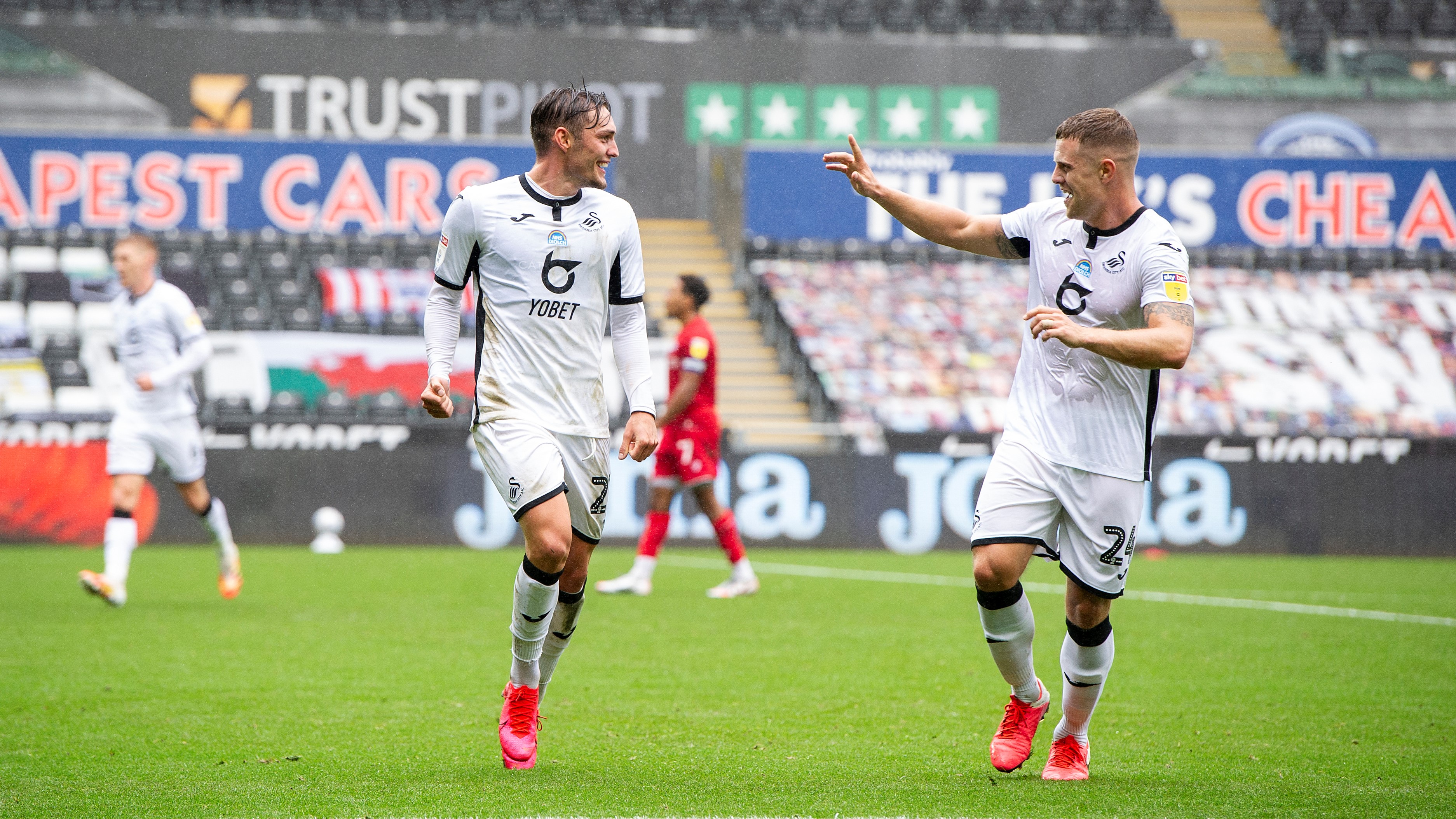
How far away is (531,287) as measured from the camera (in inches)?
198

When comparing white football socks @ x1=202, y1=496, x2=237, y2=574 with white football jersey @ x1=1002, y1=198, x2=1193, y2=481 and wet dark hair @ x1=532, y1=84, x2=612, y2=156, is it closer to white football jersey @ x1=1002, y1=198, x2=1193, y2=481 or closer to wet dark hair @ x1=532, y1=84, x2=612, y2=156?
wet dark hair @ x1=532, y1=84, x2=612, y2=156

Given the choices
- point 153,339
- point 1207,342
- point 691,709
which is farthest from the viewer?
point 1207,342

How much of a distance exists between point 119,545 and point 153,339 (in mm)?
1381

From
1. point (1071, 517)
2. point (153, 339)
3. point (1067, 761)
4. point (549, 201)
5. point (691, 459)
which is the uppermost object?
point (549, 201)

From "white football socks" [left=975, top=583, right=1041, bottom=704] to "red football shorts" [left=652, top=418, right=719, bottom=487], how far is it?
19.8 ft

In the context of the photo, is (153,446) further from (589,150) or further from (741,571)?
(589,150)

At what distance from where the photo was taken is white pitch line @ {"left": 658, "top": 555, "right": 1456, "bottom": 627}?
10227 mm

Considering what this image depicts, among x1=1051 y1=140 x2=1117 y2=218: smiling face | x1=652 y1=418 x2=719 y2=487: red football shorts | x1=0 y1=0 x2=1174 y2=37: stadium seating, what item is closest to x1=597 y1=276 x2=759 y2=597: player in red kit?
x1=652 y1=418 x2=719 y2=487: red football shorts

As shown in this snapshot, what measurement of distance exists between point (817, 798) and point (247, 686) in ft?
10.6

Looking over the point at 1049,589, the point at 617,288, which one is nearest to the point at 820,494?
the point at 1049,589

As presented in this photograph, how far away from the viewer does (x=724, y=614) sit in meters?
9.83

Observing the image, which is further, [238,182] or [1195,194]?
[1195,194]

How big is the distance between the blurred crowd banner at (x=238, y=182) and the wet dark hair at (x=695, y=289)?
11.2 metres

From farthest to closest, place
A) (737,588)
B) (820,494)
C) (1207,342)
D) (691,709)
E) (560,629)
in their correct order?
(1207,342) < (820,494) < (737,588) < (691,709) < (560,629)
